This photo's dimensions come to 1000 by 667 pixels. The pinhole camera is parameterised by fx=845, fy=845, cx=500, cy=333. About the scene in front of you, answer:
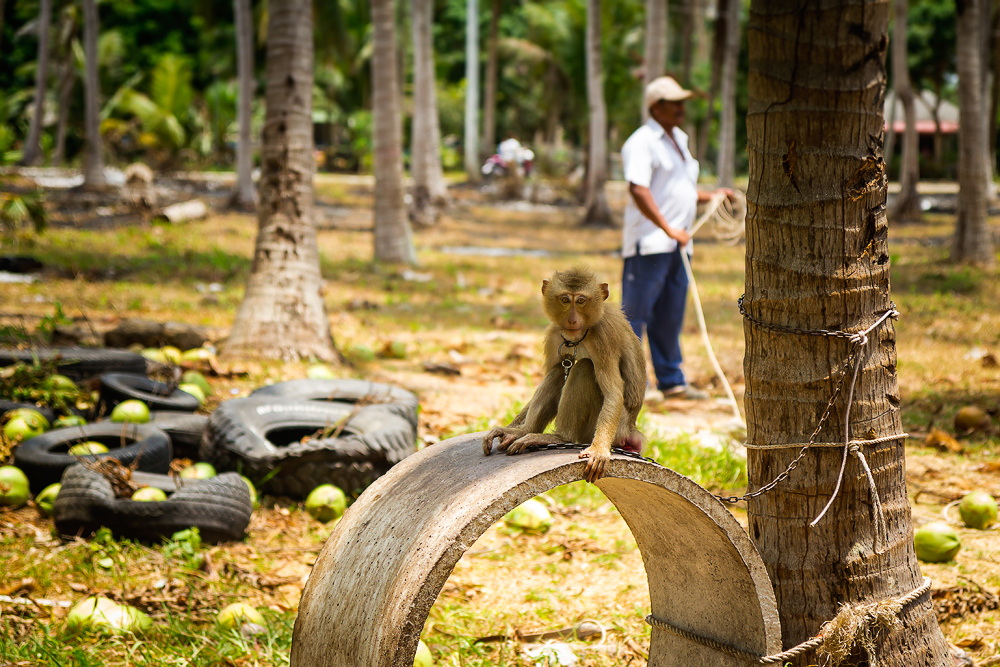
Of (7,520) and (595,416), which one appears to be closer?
(595,416)

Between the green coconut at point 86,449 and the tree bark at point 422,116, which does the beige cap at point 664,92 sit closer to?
the green coconut at point 86,449

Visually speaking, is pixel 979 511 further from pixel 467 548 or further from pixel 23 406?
pixel 23 406

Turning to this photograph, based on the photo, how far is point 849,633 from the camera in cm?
278

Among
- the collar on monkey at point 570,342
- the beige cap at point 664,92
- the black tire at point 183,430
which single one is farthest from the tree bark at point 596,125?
the collar on monkey at point 570,342

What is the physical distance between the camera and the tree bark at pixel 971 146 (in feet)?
37.8

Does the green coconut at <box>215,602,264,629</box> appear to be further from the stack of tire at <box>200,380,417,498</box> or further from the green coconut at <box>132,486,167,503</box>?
the stack of tire at <box>200,380,417,498</box>

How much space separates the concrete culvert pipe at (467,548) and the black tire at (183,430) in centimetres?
300

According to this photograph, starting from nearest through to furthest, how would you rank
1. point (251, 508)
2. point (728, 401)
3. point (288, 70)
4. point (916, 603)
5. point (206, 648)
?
1. point (916, 603)
2. point (206, 648)
3. point (251, 508)
4. point (728, 401)
5. point (288, 70)

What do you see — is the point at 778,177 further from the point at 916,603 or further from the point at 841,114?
the point at 916,603

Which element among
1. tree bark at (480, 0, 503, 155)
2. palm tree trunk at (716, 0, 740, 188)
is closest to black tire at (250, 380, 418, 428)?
palm tree trunk at (716, 0, 740, 188)

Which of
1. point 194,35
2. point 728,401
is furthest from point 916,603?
point 194,35

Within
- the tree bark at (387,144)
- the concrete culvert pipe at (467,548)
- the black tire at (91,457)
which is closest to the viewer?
the concrete culvert pipe at (467,548)

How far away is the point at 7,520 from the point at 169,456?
857 mm

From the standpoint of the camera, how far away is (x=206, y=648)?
10.6 feet
